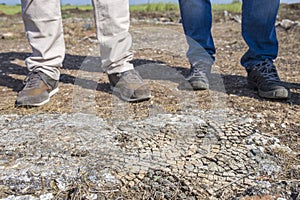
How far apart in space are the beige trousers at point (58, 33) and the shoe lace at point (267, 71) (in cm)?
71

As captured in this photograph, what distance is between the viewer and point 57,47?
187 cm

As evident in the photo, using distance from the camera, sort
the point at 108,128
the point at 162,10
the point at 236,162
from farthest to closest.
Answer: the point at 162,10
the point at 108,128
the point at 236,162

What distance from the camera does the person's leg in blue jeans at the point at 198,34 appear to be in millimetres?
2090

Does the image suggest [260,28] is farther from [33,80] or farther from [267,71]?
[33,80]

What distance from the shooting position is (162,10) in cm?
995

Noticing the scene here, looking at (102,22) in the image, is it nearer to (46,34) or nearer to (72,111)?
(46,34)

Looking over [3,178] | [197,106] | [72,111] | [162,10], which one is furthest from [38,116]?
[162,10]

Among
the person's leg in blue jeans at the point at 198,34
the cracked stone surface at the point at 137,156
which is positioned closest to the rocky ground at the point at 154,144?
the cracked stone surface at the point at 137,156

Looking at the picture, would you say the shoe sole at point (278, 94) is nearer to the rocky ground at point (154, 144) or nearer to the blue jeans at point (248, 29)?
the rocky ground at point (154, 144)

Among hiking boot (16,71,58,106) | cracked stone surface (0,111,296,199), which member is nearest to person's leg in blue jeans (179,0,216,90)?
cracked stone surface (0,111,296,199)

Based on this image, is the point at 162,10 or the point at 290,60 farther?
the point at 162,10

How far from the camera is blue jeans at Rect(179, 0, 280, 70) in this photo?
1.93 m

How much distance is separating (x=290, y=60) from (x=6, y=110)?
216 cm

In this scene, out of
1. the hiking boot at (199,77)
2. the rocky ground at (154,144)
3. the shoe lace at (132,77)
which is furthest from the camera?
the hiking boot at (199,77)
